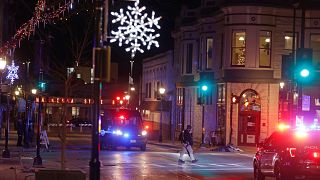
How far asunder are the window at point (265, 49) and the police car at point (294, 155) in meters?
25.6

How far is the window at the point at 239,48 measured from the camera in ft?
150

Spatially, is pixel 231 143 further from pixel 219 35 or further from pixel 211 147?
pixel 219 35

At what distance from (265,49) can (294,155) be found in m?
27.7

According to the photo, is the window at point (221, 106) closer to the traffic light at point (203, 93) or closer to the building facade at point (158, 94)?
the traffic light at point (203, 93)

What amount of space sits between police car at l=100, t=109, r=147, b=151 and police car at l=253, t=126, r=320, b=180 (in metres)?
18.7

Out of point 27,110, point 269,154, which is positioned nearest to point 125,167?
point 269,154

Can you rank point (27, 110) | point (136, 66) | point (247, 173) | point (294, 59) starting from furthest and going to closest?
point (136, 66), point (27, 110), point (294, 59), point (247, 173)

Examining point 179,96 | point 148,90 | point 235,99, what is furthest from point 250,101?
point 148,90

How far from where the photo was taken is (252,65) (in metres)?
45.8

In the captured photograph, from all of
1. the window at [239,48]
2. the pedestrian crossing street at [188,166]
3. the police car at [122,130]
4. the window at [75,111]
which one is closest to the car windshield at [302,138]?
the pedestrian crossing street at [188,166]

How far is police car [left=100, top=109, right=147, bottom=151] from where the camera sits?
3900cm

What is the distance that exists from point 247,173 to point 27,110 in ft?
60.4

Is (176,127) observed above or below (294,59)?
below

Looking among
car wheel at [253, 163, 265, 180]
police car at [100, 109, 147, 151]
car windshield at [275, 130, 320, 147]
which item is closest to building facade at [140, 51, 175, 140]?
police car at [100, 109, 147, 151]
